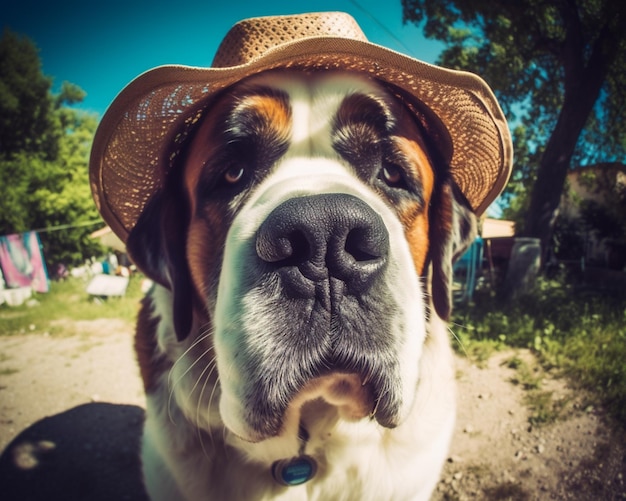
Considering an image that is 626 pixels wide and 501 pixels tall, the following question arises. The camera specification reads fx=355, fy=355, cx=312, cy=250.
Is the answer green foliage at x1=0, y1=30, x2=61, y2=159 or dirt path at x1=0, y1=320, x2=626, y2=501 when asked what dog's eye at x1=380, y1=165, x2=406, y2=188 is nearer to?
dirt path at x1=0, y1=320, x2=626, y2=501

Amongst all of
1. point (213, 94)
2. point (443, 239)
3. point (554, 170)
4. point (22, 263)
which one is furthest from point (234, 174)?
point (22, 263)

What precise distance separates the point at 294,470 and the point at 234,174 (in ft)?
3.88

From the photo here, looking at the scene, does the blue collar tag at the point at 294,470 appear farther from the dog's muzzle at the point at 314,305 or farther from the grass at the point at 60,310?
the grass at the point at 60,310

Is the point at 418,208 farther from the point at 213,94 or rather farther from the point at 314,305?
the point at 213,94

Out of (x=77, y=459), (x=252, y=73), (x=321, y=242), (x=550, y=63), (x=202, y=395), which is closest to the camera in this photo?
(x=321, y=242)

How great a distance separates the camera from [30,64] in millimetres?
14094

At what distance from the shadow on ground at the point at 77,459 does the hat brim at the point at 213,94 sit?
1.70 metres

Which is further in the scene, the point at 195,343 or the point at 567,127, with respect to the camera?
the point at 567,127

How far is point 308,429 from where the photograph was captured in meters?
1.37

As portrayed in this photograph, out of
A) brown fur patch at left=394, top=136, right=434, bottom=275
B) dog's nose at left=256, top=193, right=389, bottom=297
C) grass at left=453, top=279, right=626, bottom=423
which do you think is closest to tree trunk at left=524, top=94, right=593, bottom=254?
grass at left=453, top=279, right=626, bottom=423

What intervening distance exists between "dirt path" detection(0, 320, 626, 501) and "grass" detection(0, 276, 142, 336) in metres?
2.89

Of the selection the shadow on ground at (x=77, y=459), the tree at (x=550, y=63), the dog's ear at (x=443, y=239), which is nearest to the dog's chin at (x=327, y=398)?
the dog's ear at (x=443, y=239)

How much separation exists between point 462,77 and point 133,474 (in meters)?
2.94

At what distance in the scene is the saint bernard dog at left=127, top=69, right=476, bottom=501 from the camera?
2.77 feet
